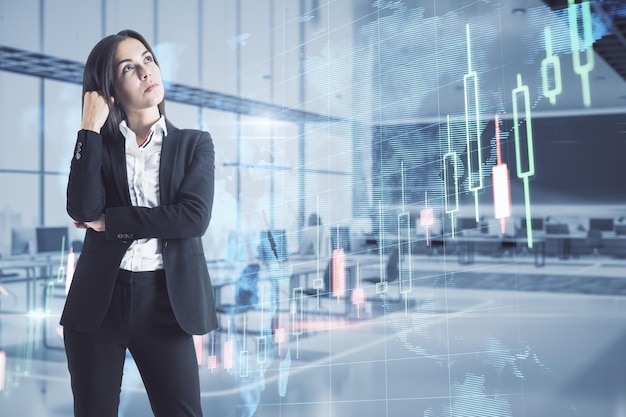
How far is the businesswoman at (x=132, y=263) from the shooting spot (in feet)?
4.81

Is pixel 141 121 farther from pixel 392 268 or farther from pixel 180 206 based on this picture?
pixel 392 268

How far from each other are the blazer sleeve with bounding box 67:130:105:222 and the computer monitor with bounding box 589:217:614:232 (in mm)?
1867

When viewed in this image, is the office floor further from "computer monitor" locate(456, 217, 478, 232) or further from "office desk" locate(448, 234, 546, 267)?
"computer monitor" locate(456, 217, 478, 232)

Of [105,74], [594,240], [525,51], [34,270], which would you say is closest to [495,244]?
[594,240]

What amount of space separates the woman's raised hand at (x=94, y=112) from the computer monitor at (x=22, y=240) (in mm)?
2390

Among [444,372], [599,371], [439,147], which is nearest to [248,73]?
[439,147]

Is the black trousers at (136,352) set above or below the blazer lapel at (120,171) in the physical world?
below

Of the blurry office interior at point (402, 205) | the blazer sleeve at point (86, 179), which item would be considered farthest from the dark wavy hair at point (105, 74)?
the blurry office interior at point (402, 205)

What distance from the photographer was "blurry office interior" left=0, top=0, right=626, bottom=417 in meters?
2.34

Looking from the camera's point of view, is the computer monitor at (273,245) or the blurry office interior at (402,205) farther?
the computer monitor at (273,245)

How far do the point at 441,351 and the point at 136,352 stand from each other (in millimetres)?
1486

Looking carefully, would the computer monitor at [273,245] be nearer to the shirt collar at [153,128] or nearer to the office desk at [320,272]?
the office desk at [320,272]

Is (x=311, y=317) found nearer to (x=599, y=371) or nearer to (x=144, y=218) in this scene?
(x=599, y=371)

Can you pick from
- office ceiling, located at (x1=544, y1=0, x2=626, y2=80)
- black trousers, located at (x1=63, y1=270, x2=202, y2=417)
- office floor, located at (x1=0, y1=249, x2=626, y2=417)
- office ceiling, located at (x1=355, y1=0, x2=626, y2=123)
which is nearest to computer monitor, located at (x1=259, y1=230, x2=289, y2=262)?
office floor, located at (x1=0, y1=249, x2=626, y2=417)
